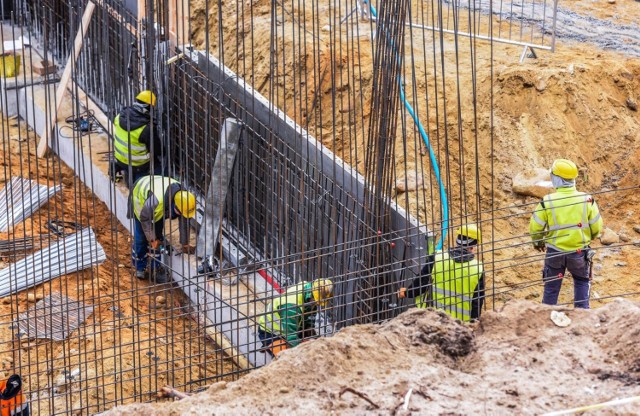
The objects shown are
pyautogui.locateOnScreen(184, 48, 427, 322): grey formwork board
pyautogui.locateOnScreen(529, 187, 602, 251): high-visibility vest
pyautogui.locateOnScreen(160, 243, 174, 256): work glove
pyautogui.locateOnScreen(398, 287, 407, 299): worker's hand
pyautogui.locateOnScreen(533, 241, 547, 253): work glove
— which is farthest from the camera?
pyautogui.locateOnScreen(160, 243, 174, 256): work glove

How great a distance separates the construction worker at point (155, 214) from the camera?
9.82 meters

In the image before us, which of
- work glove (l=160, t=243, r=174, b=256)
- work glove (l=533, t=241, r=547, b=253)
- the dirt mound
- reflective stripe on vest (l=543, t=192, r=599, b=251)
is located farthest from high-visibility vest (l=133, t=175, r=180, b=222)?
the dirt mound

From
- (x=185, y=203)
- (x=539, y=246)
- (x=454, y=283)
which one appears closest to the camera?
(x=454, y=283)

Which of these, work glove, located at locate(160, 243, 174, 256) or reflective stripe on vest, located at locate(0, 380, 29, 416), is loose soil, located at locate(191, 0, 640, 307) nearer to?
work glove, located at locate(160, 243, 174, 256)

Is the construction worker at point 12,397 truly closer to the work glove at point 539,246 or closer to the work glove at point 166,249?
the work glove at point 166,249

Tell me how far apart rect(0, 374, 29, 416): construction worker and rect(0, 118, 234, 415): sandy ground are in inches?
7.4

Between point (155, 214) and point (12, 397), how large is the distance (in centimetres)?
338

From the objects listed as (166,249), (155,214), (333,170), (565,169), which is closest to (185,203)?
(155,214)

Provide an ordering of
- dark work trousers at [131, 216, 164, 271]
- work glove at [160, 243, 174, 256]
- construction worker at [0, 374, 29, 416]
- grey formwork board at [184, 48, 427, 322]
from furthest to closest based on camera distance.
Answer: dark work trousers at [131, 216, 164, 271], work glove at [160, 243, 174, 256], grey formwork board at [184, 48, 427, 322], construction worker at [0, 374, 29, 416]

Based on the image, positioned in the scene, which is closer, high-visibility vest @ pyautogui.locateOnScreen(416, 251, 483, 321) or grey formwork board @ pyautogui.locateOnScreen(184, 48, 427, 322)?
high-visibility vest @ pyautogui.locateOnScreen(416, 251, 483, 321)

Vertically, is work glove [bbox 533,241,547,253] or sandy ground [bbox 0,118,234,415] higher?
work glove [bbox 533,241,547,253]

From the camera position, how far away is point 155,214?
33.1 feet

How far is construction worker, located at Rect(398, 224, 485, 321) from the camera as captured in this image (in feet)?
24.9

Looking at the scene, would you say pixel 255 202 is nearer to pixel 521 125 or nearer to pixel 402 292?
pixel 521 125
